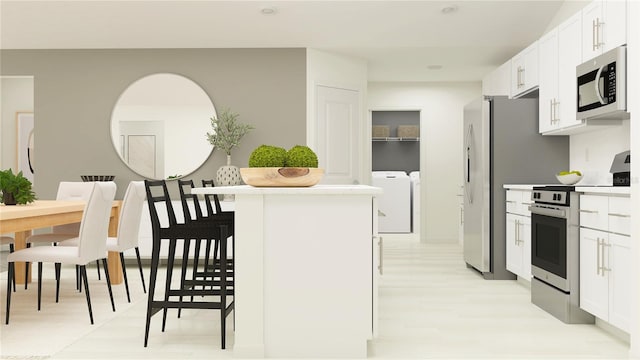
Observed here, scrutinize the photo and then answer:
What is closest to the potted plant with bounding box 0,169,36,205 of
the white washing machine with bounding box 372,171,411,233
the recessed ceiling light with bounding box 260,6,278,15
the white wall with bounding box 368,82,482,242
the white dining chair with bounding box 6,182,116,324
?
the white dining chair with bounding box 6,182,116,324

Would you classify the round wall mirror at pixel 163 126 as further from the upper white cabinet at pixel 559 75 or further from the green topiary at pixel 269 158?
the upper white cabinet at pixel 559 75

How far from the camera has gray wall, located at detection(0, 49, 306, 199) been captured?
595 cm

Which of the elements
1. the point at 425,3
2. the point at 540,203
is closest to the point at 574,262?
the point at 540,203

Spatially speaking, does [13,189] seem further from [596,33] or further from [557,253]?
[596,33]

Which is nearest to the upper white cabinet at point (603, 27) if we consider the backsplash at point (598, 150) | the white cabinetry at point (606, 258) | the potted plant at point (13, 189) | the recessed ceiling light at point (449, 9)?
the backsplash at point (598, 150)

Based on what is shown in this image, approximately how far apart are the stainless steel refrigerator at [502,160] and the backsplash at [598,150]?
183 mm

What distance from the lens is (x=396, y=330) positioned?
331cm

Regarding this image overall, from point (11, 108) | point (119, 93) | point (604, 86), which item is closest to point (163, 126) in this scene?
point (119, 93)

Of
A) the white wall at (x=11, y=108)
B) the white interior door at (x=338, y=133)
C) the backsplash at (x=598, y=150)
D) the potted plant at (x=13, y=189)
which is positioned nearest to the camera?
the potted plant at (x=13, y=189)

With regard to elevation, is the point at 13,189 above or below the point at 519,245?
above

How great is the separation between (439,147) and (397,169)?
89.1 inches

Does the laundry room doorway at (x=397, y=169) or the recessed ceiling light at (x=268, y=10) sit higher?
the recessed ceiling light at (x=268, y=10)

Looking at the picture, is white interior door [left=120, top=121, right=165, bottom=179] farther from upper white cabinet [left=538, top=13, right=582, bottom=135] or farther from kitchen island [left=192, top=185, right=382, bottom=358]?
upper white cabinet [left=538, top=13, right=582, bottom=135]

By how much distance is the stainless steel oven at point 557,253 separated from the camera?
11.4ft
